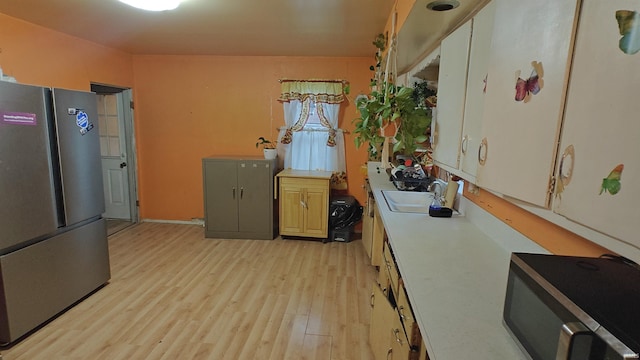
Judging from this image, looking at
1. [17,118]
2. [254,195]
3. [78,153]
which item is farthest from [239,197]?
[17,118]

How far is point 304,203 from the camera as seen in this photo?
4.10m

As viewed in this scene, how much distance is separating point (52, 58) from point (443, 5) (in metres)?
3.75

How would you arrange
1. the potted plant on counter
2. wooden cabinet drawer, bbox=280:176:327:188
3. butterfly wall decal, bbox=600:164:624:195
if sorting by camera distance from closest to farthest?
butterfly wall decal, bbox=600:164:624:195, wooden cabinet drawer, bbox=280:176:327:188, the potted plant on counter

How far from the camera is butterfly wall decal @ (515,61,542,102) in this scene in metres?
0.97

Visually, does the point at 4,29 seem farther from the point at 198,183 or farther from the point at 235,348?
the point at 235,348

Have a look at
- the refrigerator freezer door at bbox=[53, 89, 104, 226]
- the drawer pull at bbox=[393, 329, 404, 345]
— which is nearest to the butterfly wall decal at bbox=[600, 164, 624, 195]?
the drawer pull at bbox=[393, 329, 404, 345]

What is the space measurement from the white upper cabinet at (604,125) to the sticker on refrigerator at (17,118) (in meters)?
2.87

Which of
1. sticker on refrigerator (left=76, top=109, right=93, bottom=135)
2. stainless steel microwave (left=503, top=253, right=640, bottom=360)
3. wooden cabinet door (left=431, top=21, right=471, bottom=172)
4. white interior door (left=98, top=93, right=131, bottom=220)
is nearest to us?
stainless steel microwave (left=503, top=253, right=640, bottom=360)

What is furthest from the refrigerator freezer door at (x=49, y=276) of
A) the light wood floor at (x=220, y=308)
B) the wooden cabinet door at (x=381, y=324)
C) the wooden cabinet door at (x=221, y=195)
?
the wooden cabinet door at (x=381, y=324)

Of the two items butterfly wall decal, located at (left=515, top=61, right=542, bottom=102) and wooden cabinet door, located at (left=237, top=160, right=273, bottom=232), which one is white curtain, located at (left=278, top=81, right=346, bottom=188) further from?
butterfly wall decal, located at (left=515, top=61, right=542, bottom=102)

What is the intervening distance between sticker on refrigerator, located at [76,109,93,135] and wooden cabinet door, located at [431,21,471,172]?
2667 millimetres

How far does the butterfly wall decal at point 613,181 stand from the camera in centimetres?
66

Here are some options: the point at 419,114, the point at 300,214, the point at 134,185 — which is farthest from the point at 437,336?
the point at 134,185

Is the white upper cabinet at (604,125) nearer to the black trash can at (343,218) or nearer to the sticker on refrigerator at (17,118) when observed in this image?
the sticker on refrigerator at (17,118)
